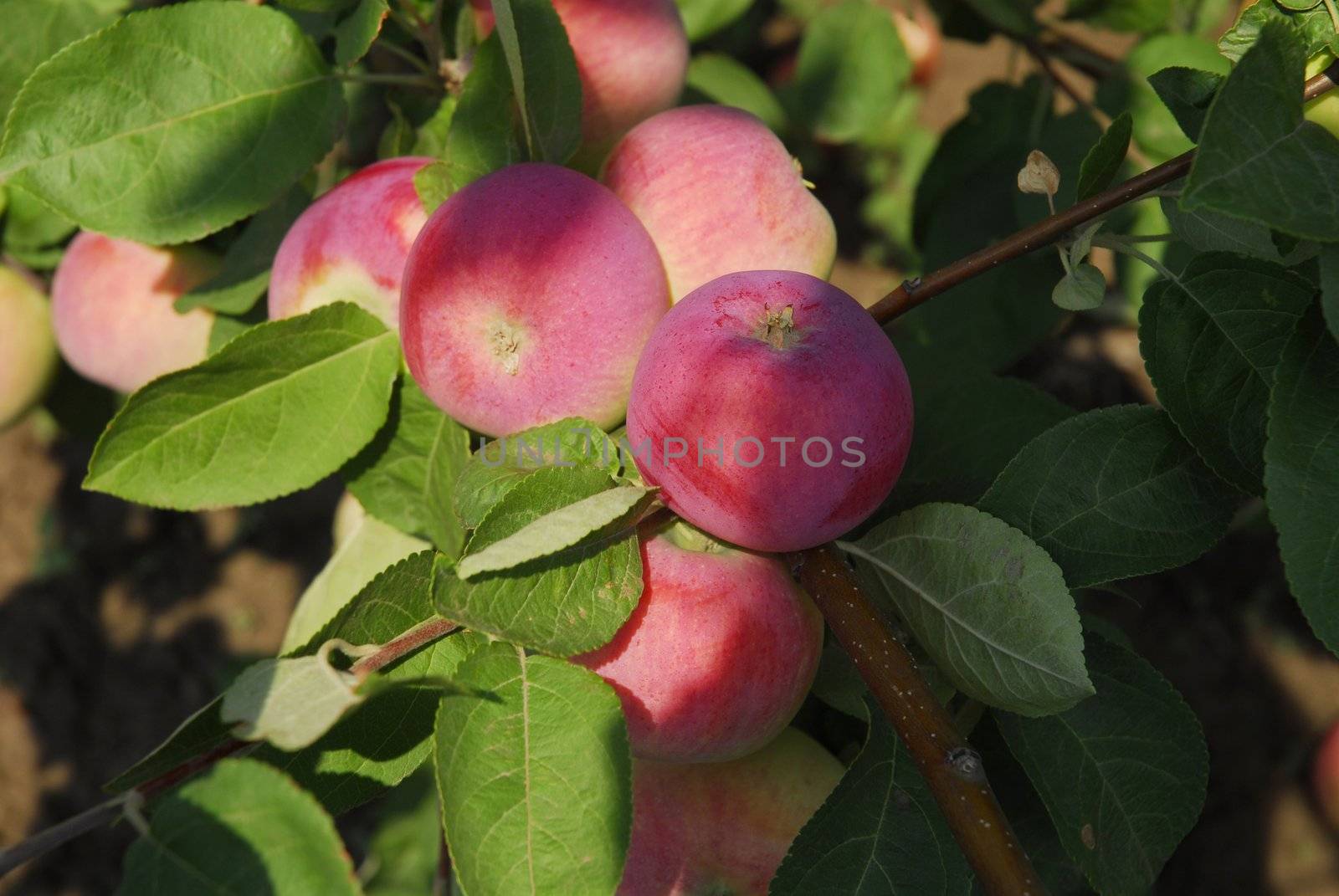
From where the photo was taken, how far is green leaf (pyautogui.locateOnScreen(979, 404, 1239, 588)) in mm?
855

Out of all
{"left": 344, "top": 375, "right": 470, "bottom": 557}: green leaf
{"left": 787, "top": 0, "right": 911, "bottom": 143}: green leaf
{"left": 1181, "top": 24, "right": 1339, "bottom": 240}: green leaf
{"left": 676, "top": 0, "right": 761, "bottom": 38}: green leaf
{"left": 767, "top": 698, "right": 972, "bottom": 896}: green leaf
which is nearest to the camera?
{"left": 1181, "top": 24, "right": 1339, "bottom": 240}: green leaf

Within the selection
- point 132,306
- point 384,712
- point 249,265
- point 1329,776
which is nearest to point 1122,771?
point 384,712

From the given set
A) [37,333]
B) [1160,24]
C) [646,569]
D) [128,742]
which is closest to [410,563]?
[646,569]

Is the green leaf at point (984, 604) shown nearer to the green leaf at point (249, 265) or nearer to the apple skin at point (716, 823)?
the apple skin at point (716, 823)

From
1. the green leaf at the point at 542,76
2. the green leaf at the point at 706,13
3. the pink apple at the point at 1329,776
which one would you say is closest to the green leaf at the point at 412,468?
the green leaf at the point at 542,76

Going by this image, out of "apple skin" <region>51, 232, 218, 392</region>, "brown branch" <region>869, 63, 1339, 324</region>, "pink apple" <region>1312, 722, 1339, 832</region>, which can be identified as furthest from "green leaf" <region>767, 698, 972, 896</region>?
"pink apple" <region>1312, 722, 1339, 832</region>

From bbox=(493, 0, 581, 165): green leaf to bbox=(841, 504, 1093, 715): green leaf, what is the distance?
426mm

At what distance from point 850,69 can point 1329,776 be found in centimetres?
160

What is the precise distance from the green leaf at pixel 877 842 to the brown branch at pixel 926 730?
124 millimetres

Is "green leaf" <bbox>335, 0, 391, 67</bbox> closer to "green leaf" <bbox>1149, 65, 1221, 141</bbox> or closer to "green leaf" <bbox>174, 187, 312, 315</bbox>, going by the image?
"green leaf" <bbox>174, 187, 312, 315</bbox>

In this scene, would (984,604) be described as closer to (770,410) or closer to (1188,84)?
(770,410)

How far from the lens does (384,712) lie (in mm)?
859

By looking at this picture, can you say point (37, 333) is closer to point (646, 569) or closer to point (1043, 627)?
point (646, 569)

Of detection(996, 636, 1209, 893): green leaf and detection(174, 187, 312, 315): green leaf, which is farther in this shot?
detection(174, 187, 312, 315): green leaf
